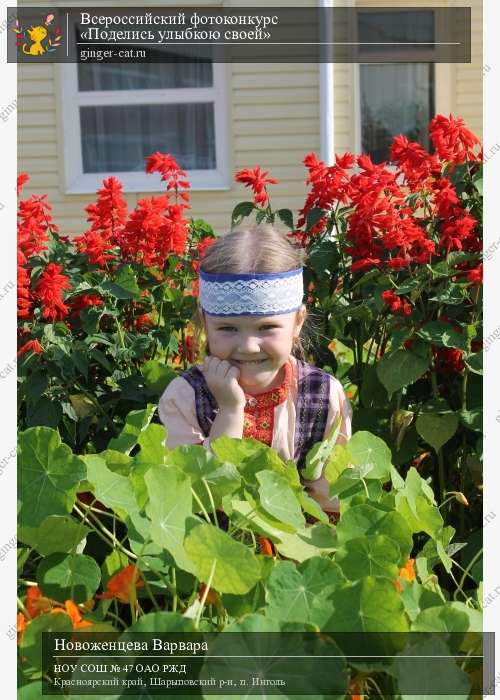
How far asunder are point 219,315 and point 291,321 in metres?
0.14

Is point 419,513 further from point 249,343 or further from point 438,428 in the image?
point 438,428

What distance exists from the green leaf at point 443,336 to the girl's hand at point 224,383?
1.18ft

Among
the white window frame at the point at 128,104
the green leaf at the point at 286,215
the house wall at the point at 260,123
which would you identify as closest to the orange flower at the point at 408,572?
the green leaf at the point at 286,215

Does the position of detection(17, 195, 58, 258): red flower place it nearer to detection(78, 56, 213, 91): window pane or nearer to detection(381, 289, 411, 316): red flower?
detection(381, 289, 411, 316): red flower

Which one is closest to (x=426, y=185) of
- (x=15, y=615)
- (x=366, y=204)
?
(x=366, y=204)

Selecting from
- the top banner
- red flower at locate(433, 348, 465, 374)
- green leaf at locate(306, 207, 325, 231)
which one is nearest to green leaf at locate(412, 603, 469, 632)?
the top banner

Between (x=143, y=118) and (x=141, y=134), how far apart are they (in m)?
0.12

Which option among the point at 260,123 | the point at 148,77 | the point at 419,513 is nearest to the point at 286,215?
the point at 419,513

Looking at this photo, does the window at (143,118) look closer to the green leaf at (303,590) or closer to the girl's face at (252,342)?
the girl's face at (252,342)

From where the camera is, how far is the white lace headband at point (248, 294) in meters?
1.60

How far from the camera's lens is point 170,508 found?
34.7 inches

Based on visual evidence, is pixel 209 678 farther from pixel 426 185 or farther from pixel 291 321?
pixel 426 185

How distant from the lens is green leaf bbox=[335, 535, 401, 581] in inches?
35.8

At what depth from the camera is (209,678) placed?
77 cm
